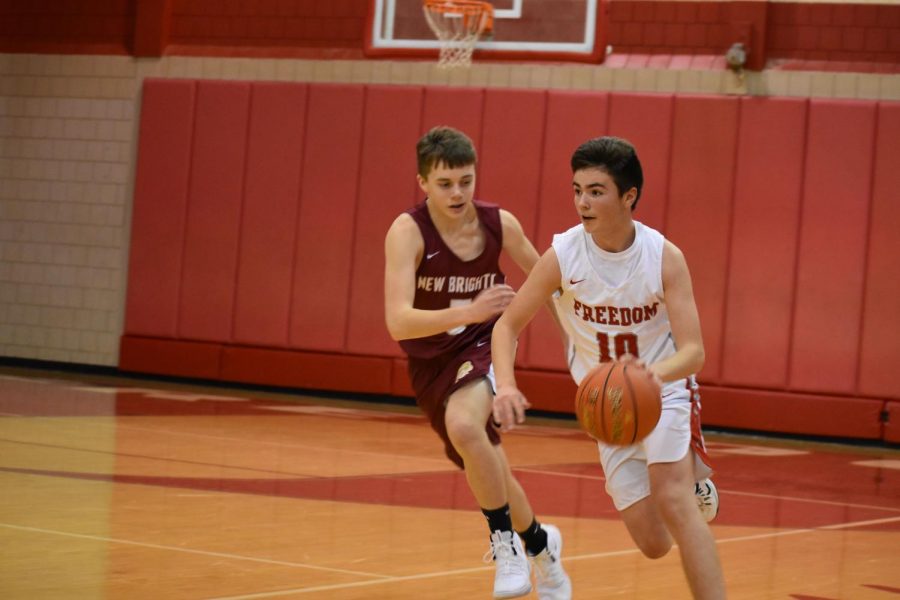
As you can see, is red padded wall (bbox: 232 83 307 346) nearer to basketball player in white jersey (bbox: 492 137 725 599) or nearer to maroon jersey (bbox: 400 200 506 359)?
maroon jersey (bbox: 400 200 506 359)

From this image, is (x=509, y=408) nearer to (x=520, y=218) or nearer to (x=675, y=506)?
(x=675, y=506)

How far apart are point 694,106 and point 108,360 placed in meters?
6.21

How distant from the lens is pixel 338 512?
6156 millimetres

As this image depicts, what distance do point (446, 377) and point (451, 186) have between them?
0.65 metres

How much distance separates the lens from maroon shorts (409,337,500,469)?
4770 millimetres

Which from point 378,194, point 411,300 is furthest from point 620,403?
point 378,194

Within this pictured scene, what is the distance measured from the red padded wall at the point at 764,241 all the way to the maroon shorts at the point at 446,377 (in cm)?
676

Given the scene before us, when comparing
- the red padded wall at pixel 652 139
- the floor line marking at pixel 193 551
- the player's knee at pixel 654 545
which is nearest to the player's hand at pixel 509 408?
the player's knee at pixel 654 545

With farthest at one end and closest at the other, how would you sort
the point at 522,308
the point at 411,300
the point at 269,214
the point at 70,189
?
the point at 70,189
the point at 269,214
the point at 411,300
the point at 522,308

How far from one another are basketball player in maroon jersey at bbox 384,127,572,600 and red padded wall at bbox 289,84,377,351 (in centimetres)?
777

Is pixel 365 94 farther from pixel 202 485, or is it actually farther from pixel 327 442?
pixel 202 485

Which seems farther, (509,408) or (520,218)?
(520,218)

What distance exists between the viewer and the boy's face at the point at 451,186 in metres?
4.74

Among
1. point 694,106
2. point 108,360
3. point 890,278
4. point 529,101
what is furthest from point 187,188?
point 890,278
